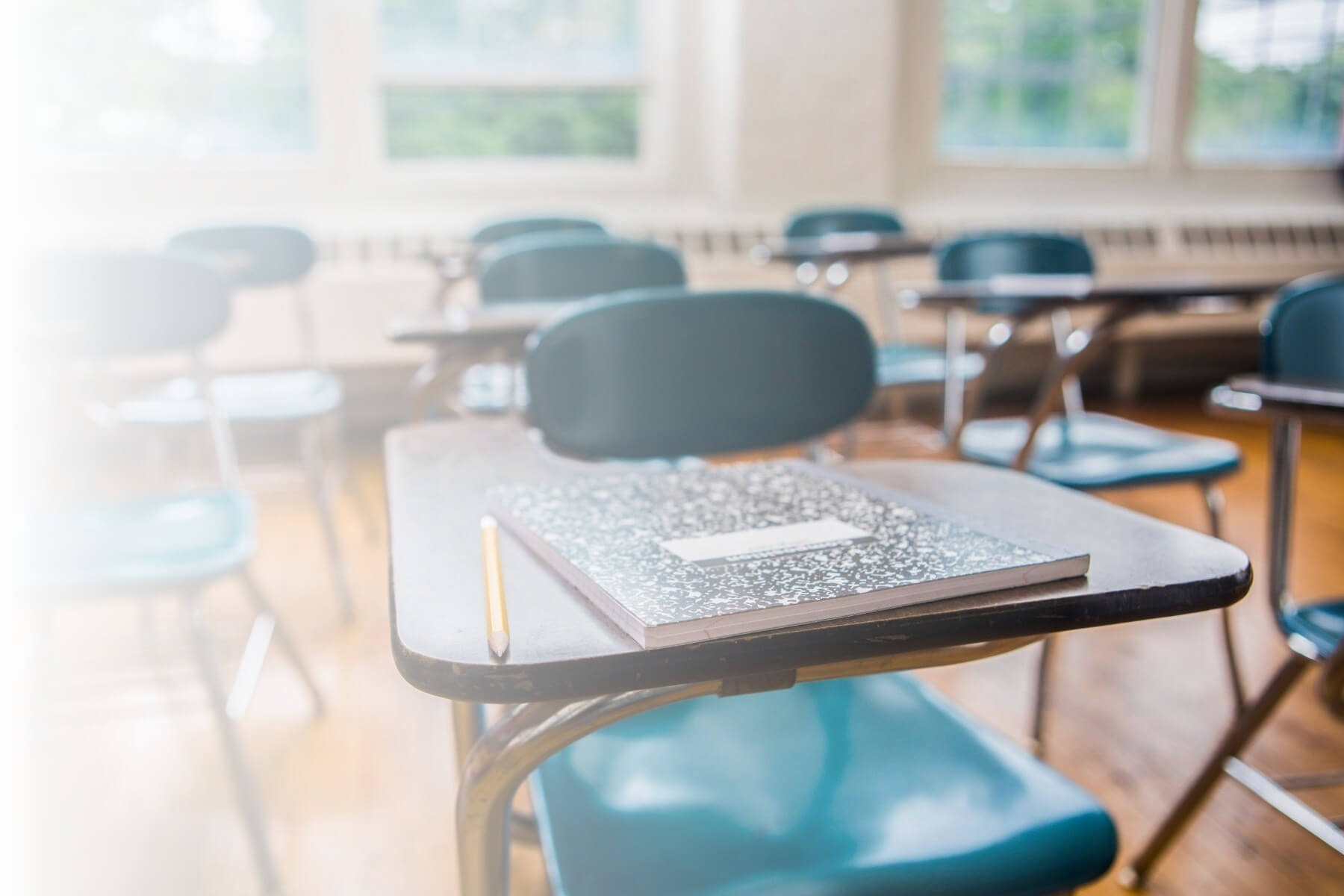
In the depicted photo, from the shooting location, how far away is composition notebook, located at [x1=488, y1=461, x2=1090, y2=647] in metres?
0.47

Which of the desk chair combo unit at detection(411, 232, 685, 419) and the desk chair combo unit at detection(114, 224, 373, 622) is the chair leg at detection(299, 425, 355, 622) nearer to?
the desk chair combo unit at detection(114, 224, 373, 622)

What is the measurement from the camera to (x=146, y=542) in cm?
151

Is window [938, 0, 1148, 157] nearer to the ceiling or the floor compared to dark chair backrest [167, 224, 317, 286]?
nearer to the ceiling

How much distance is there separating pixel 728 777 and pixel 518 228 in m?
2.67

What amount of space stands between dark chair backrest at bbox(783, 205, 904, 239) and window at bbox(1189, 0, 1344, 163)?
2.29 metres

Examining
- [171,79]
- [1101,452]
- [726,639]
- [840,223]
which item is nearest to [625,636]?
[726,639]

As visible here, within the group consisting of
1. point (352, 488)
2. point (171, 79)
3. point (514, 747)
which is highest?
point (171, 79)

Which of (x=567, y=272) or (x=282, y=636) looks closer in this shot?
(x=282, y=636)

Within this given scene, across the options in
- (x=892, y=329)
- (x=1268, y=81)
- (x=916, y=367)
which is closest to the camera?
(x=916, y=367)

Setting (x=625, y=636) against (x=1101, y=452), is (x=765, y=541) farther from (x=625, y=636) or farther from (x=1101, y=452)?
(x=1101, y=452)

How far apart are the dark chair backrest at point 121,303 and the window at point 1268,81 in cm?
500

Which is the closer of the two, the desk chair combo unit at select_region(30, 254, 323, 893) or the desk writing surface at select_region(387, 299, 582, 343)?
the desk chair combo unit at select_region(30, 254, 323, 893)

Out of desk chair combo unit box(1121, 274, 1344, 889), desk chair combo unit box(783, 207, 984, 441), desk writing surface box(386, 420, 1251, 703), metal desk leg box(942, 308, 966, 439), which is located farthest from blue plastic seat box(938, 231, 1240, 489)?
desk writing surface box(386, 420, 1251, 703)

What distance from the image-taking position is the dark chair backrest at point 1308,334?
143cm
